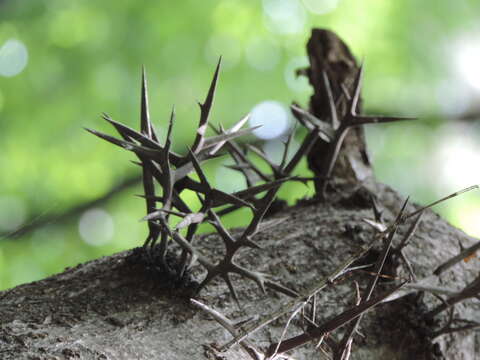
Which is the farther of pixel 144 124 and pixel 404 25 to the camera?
pixel 404 25

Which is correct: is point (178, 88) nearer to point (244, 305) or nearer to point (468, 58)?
point (468, 58)

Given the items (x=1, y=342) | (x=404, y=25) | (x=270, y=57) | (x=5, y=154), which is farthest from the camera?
(x=270, y=57)

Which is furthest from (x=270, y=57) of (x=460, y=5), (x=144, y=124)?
(x=144, y=124)

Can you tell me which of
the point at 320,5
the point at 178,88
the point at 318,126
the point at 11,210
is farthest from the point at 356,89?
the point at 320,5

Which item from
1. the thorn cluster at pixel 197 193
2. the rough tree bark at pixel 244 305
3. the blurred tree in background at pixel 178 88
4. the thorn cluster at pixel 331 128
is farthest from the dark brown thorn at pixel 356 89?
the blurred tree in background at pixel 178 88

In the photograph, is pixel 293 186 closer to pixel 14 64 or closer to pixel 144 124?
pixel 14 64

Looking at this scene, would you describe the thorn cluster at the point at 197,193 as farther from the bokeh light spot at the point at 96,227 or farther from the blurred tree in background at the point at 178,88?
the bokeh light spot at the point at 96,227

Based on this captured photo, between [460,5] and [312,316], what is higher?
[460,5]

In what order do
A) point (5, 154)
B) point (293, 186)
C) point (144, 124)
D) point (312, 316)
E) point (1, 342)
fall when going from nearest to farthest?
1. point (1, 342)
2. point (312, 316)
3. point (144, 124)
4. point (5, 154)
5. point (293, 186)
